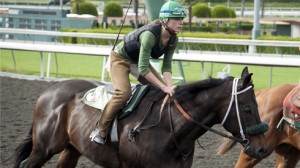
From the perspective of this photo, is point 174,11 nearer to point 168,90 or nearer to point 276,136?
point 168,90

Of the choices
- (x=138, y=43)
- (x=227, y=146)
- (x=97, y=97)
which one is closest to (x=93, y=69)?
(x=227, y=146)

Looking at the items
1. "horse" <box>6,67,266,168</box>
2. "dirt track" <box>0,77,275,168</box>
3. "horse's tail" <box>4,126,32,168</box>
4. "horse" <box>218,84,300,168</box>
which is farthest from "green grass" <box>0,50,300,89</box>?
"horse" <box>6,67,266,168</box>

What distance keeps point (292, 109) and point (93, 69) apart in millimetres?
11110

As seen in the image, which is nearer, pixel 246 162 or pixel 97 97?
pixel 97 97

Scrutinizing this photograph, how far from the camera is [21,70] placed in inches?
642

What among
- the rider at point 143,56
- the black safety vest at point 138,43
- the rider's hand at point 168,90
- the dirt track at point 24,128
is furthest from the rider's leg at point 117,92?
the dirt track at point 24,128

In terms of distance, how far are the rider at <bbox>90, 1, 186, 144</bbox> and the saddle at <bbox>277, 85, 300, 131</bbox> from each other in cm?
171

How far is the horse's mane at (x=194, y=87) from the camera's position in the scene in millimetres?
5199

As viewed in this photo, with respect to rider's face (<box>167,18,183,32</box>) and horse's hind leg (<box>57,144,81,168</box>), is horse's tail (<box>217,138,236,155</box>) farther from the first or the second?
rider's face (<box>167,18,183,32</box>)

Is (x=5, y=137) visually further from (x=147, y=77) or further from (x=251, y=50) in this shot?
(x=251, y=50)

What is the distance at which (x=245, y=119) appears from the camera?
4930mm

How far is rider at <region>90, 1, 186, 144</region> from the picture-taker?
5273mm

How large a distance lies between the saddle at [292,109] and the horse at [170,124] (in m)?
1.75

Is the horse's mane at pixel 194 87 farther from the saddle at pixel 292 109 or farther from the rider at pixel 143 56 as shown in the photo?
the saddle at pixel 292 109
